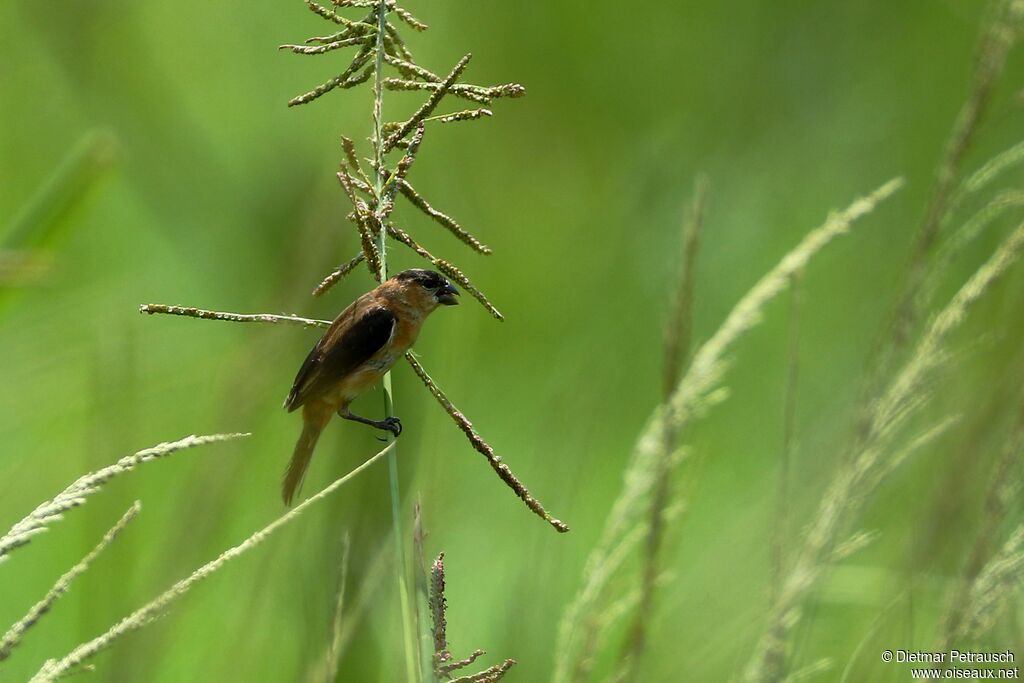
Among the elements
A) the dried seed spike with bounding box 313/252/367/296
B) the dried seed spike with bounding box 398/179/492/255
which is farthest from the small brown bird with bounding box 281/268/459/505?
the dried seed spike with bounding box 398/179/492/255

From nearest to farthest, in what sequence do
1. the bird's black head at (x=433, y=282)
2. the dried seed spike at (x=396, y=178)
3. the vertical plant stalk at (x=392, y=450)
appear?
the vertical plant stalk at (x=392, y=450), the dried seed spike at (x=396, y=178), the bird's black head at (x=433, y=282)

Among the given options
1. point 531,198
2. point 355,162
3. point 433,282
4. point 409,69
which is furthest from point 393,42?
point 531,198

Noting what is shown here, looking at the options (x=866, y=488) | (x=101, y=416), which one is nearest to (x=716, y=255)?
(x=866, y=488)

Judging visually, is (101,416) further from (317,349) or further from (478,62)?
(478,62)

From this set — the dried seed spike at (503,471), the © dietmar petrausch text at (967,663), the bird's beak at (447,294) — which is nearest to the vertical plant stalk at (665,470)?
the dried seed spike at (503,471)

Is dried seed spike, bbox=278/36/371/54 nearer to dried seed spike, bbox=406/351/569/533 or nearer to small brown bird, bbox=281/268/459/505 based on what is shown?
dried seed spike, bbox=406/351/569/533

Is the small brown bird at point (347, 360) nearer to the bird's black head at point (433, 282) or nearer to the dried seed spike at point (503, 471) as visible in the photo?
the bird's black head at point (433, 282)
